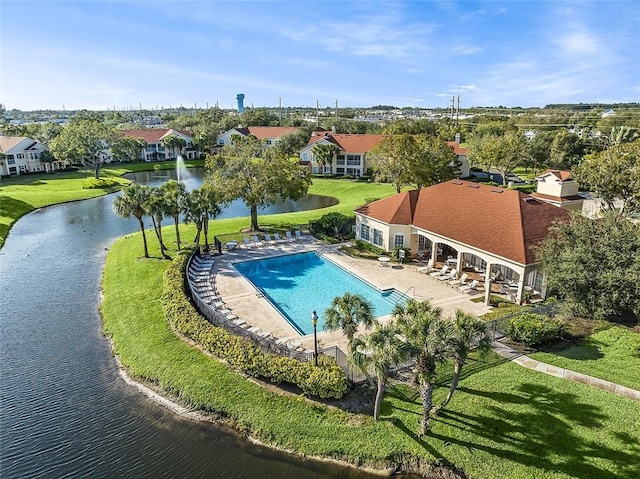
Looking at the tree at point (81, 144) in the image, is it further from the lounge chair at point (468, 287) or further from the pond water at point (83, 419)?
the lounge chair at point (468, 287)

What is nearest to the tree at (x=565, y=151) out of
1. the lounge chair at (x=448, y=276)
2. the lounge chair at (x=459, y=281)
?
the lounge chair at (x=448, y=276)

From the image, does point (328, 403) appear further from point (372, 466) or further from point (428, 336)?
point (428, 336)

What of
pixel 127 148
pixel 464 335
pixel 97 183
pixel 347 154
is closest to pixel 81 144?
pixel 97 183

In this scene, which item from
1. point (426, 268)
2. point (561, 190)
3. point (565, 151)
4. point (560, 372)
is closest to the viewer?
point (560, 372)

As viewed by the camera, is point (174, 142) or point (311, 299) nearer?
point (311, 299)

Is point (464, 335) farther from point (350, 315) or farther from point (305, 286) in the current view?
point (305, 286)

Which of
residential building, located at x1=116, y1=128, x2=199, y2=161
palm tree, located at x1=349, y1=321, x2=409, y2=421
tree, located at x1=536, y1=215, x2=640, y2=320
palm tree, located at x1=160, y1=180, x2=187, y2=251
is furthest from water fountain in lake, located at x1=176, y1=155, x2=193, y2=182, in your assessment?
palm tree, located at x1=349, y1=321, x2=409, y2=421
